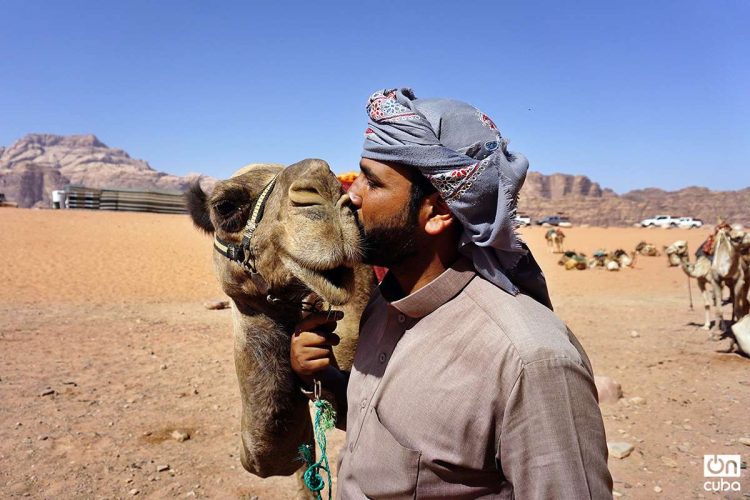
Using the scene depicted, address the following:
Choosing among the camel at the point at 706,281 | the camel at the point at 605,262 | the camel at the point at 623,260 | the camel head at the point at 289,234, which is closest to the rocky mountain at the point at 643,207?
the camel at the point at 623,260

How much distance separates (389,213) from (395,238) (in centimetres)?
7

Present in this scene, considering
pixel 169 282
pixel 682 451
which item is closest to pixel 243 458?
pixel 682 451

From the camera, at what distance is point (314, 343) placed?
193cm

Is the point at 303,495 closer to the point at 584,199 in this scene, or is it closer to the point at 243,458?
the point at 243,458

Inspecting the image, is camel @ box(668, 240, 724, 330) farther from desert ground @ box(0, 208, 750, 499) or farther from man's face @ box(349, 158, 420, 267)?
man's face @ box(349, 158, 420, 267)

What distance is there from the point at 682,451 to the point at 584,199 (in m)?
92.1

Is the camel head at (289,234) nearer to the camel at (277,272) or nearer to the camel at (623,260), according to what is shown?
the camel at (277,272)

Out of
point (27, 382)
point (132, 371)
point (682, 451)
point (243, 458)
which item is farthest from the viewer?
point (132, 371)

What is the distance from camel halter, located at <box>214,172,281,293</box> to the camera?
7.16 ft

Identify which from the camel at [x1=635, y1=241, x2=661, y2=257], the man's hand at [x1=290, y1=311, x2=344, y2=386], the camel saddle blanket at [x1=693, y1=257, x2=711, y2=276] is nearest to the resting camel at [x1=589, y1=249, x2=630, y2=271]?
the camel at [x1=635, y1=241, x2=661, y2=257]

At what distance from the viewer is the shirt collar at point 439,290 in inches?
59.6

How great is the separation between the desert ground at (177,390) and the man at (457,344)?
3.40 metres

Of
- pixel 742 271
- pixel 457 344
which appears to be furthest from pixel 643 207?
pixel 457 344

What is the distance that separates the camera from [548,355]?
4.00 feet
